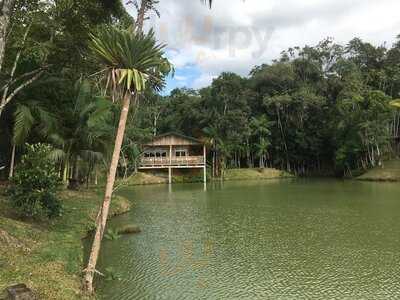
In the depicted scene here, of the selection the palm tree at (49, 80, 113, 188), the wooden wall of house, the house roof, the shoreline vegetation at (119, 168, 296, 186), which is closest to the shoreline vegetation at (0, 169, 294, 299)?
the palm tree at (49, 80, 113, 188)

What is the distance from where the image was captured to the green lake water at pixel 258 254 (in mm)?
8422

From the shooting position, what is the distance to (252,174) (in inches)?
1737

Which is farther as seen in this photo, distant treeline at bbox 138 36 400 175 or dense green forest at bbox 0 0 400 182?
distant treeline at bbox 138 36 400 175

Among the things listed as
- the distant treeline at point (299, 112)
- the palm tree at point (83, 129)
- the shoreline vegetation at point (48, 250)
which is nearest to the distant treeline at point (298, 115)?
the distant treeline at point (299, 112)

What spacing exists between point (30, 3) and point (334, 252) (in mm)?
11088

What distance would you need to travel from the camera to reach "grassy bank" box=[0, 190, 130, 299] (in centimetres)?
717

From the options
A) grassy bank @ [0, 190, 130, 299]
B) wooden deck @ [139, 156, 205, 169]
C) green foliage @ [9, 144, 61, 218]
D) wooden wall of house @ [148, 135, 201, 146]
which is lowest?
grassy bank @ [0, 190, 130, 299]

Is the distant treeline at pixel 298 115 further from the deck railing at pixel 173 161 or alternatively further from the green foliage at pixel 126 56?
the green foliage at pixel 126 56

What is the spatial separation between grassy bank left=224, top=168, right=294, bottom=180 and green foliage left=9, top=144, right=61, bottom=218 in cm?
3192

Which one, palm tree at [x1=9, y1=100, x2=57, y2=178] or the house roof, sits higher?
the house roof

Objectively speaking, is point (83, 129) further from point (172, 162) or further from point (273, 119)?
point (273, 119)

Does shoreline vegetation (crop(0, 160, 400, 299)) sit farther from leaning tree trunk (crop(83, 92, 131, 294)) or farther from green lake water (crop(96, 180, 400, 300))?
green lake water (crop(96, 180, 400, 300))

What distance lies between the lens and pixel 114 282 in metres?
8.83

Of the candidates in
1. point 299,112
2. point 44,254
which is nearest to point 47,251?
point 44,254
